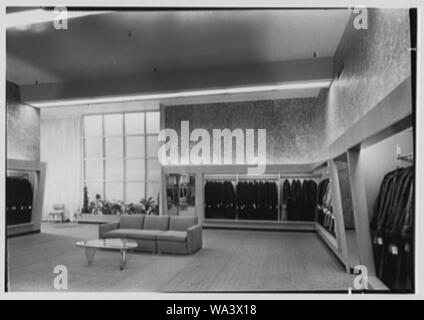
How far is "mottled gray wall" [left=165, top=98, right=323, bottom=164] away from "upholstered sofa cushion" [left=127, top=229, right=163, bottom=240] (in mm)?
1905

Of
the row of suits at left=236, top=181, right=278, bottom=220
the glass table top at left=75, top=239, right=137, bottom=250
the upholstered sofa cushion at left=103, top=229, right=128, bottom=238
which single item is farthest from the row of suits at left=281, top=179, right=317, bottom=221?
the glass table top at left=75, top=239, right=137, bottom=250

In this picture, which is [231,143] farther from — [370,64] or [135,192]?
[135,192]

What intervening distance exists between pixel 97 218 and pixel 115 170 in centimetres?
226

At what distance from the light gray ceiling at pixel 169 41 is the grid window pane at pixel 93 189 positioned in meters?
4.84

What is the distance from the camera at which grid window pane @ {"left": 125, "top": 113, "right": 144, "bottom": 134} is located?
962 cm

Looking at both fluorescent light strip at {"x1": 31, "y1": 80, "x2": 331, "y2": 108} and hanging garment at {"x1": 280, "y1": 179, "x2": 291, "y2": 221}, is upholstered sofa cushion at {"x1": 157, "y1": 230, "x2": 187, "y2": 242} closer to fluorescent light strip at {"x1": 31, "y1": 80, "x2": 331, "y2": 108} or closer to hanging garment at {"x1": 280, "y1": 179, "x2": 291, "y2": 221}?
fluorescent light strip at {"x1": 31, "y1": 80, "x2": 331, "y2": 108}

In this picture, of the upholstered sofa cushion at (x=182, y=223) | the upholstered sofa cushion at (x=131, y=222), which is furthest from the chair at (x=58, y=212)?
the upholstered sofa cushion at (x=182, y=223)

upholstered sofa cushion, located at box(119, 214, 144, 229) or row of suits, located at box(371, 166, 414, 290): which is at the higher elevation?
row of suits, located at box(371, 166, 414, 290)

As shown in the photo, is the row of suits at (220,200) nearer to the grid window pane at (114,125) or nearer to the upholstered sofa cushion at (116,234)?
the upholstered sofa cushion at (116,234)

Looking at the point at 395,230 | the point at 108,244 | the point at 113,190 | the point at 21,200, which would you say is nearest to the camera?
the point at 395,230

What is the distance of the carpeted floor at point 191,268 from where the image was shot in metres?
3.71

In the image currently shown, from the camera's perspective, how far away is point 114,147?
32.7ft

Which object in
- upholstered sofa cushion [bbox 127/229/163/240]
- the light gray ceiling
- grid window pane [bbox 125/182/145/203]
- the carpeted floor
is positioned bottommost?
the carpeted floor

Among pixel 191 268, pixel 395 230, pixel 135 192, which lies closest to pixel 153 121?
pixel 135 192
